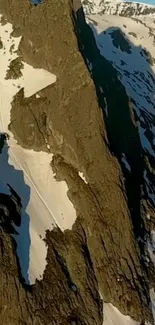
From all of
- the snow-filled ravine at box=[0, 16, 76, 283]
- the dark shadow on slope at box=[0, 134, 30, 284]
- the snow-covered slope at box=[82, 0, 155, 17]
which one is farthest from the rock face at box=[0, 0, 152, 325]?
the snow-covered slope at box=[82, 0, 155, 17]

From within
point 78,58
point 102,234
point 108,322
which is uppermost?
point 78,58

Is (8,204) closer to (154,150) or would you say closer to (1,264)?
(1,264)

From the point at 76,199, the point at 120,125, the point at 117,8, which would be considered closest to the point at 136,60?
the point at 120,125

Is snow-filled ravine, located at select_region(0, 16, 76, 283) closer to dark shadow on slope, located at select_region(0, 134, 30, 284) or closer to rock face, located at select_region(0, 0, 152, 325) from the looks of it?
dark shadow on slope, located at select_region(0, 134, 30, 284)

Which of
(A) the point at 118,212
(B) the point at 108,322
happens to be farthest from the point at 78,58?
(B) the point at 108,322

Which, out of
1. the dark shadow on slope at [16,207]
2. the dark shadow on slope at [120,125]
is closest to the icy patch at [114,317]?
the dark shadow on slope at [120,125]

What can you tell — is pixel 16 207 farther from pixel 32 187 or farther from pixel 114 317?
pixel 114 317
